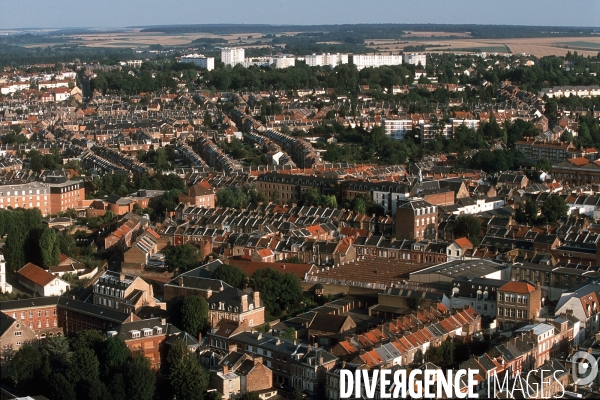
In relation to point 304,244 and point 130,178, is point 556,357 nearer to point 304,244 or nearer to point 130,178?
point 304,244

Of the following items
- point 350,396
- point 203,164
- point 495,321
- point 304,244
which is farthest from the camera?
point 203,164

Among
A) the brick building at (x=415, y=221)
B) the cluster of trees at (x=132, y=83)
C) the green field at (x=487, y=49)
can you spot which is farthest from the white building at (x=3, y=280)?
the green field at (x=487, y=49)

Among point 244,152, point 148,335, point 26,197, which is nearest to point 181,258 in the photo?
point 148,335

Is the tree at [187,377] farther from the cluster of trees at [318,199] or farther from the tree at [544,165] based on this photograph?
the tree at [544,165]

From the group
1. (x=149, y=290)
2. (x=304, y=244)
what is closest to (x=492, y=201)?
(x=304, y=244)

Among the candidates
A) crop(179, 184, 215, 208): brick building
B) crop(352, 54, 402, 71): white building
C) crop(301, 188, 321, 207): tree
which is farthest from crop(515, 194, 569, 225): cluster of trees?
crop(352, 54, 402, 71): white building
